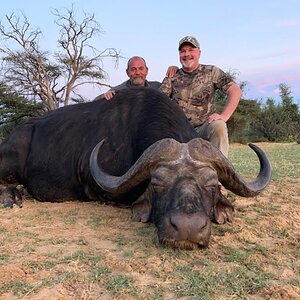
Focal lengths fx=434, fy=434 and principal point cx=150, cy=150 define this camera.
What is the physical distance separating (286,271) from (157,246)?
1002 mm

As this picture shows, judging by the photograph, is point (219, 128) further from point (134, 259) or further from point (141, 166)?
point (134, 259)

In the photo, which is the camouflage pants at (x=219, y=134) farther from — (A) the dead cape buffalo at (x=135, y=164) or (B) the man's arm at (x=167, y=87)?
(B) the man's arm at (x=167, y=87)

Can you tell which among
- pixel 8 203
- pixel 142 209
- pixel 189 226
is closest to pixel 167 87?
pixel 8 203

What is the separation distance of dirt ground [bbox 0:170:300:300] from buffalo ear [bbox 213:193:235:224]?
0.22 ft

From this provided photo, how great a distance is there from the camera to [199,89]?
6551 millimetres

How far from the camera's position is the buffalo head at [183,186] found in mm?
3164

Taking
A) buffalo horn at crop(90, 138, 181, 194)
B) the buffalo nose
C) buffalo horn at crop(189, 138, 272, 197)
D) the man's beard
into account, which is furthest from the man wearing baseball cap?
the buffalo nose

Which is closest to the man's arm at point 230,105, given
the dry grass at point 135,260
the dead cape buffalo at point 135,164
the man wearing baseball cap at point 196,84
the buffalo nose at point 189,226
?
the man wearing baseball cap at point 196,84

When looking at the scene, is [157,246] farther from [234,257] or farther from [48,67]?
[48,67]

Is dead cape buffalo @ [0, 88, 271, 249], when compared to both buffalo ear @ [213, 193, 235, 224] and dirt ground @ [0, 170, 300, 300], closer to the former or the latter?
buffalo ear @ [213, 193, 235, 224]

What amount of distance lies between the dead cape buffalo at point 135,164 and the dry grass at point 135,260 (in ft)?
0.68

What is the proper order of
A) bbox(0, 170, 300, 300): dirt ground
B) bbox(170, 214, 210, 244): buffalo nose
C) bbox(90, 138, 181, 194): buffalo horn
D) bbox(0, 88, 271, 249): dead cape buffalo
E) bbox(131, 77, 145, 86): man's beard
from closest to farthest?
bbox(0, 170, 300, 300): dirt ground < bbox(170, 214, 210, 244): buffalo nose < bbox(0, 88, 271, 249): dead cape buffalo < bbox(90, 138, 181, 194): buffalo horn < bbox(131, 77, 145, 86): man's beard

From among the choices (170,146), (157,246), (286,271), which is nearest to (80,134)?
(170,146)

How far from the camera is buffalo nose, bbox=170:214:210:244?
3098 millimetres
